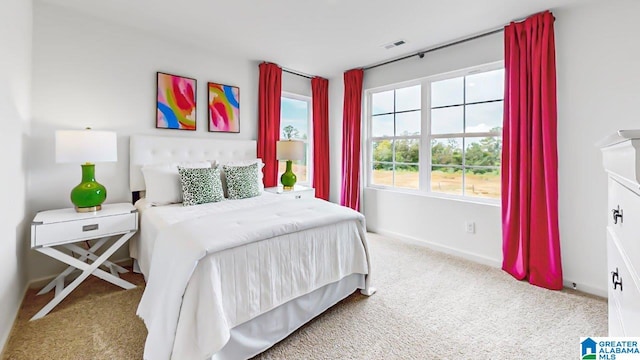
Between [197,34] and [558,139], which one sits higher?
[197,34]

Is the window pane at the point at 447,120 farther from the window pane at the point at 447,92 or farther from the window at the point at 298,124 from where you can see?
the window at the point at 298,124

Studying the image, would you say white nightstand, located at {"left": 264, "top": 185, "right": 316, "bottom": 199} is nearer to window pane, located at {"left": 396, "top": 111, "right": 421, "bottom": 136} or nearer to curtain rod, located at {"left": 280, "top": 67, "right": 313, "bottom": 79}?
window pane, located at {"left": 396, "top": 111, "right": 421, "bottom": 136}

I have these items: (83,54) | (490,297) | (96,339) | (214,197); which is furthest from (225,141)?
(490,297)

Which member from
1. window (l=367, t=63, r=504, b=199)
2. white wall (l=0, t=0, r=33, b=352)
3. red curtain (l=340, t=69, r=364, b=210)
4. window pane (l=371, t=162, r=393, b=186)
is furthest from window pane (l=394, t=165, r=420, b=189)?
white wall (l=0, t=0, r=33, b=352)

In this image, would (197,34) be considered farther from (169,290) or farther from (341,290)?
(341,290)

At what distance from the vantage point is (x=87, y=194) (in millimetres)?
2252

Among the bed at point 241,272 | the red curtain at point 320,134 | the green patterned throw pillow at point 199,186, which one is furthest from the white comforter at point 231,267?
the red curtain at point 320,134

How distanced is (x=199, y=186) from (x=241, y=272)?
4.48ft

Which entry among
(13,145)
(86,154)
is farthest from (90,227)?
(13,145)

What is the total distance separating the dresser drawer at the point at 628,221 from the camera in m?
0.74

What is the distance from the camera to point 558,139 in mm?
2484

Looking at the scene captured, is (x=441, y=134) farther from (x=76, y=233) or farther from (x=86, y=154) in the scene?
(x=76, y=233)

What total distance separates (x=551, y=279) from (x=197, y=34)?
4132mm

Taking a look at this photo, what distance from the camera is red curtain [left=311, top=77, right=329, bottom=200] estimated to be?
14.8ft
